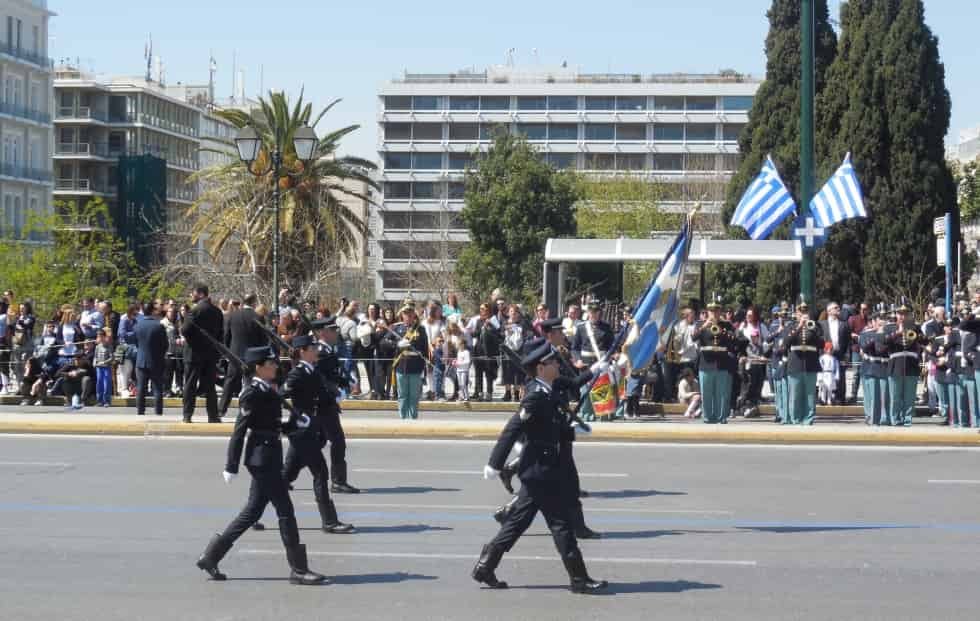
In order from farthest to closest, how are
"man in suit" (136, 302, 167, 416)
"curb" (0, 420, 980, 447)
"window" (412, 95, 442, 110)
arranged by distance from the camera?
"window" (412, 95, 442, 110) < "man in suit" (136, 302, 167, 416) < "curb" (0, 420, 980, 447)

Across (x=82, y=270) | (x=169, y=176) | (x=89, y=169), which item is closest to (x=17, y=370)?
(x=82, y=270)

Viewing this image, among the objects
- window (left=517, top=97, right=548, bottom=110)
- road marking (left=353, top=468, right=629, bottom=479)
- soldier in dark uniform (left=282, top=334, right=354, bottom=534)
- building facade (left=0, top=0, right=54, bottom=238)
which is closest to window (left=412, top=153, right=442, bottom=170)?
window (left=517, top=97, right=548, bottom=110)

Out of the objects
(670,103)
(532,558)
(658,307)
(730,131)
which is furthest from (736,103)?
(532,558)

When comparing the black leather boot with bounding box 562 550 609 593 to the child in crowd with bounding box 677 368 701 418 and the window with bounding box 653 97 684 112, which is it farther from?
the window with bounding box 653 97 684 112

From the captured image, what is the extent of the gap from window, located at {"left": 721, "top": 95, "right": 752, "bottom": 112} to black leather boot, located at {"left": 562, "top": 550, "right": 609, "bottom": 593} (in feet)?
323

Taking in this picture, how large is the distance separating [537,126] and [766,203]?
81322mm

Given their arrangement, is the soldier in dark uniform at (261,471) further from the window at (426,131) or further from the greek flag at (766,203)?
the window at (426,131)

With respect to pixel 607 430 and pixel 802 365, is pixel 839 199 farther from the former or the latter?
pixel 607 430

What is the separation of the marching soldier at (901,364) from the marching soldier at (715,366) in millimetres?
2333

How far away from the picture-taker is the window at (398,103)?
10906 cm

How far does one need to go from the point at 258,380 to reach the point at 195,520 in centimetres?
308

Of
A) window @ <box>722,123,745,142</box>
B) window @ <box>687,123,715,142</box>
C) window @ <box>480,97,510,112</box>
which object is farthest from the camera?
window @ <box>480,97,510,112</box>

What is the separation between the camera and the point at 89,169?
116 metres

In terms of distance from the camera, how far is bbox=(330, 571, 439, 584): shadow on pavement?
33.5 feet
